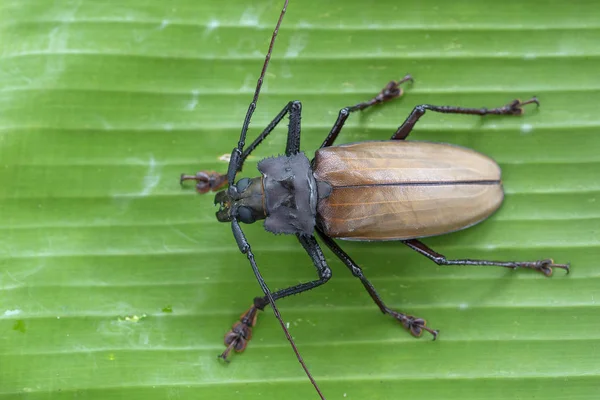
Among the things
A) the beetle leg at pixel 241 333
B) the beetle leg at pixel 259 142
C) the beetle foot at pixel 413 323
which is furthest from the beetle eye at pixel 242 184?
the beetle foot at pixel 413 323

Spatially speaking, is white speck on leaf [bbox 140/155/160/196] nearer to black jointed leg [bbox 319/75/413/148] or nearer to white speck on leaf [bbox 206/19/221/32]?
white speck on leaf [bbox 206/19/221/32]

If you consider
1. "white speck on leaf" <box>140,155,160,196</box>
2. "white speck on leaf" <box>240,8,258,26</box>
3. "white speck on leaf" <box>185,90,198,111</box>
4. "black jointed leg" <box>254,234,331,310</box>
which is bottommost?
"black jointed leg" <box>254,234,331,310</box>

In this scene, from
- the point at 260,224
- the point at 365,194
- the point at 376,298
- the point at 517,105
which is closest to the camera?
the point at 365,194

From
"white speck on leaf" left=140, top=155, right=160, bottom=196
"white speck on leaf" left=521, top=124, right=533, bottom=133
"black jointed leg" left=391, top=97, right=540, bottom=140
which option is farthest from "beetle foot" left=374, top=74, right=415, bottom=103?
"white speck on leaf" left=140, top=155, right=160, bottom=196

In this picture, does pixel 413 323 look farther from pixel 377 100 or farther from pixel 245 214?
pixel 377 100

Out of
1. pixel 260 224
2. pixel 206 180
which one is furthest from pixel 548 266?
pixel 206 180

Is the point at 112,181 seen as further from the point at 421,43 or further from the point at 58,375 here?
the point at 421,43

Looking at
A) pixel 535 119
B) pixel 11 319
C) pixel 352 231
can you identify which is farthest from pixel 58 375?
pixel 535 119

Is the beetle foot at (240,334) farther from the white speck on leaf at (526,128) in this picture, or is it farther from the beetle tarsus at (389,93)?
the white speck on leaf at (526,128)
